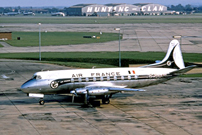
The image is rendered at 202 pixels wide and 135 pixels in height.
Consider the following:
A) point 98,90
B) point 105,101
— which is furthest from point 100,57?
point 98,90

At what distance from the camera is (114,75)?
149ft

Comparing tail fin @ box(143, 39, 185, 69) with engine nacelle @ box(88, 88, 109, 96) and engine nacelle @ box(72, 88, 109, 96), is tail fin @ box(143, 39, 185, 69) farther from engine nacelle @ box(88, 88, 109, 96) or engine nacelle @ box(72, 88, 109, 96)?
engine nacelle @ box(72, 88, 109, 96)

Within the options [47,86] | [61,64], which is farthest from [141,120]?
[61,64]

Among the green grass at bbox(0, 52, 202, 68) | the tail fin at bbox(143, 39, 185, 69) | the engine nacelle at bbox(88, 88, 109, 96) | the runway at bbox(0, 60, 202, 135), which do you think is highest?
the tail fin at bbox(143, 39, 185, 69)

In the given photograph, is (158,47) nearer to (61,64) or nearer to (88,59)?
(88,59)

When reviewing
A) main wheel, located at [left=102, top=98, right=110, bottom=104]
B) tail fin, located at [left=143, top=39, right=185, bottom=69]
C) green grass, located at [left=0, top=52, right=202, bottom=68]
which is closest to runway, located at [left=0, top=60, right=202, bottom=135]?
main wheel, located at [left=102, top=98, right=110, bottom=104]

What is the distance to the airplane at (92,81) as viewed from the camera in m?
43.5

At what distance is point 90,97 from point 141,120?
9.57 m

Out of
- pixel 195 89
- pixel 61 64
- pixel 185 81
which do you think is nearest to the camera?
pixel 195 89

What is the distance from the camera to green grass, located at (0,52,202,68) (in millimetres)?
84750

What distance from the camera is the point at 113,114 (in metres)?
40.6

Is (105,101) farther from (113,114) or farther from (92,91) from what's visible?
(113,114)

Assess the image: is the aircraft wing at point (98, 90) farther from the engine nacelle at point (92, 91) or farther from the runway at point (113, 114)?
the runway at point (113, 114)

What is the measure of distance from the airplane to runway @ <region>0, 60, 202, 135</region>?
5.31 ft
